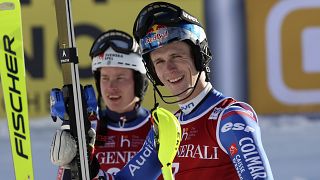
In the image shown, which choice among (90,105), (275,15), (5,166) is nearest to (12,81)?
(90,105)

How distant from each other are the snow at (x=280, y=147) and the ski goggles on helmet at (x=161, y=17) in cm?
352

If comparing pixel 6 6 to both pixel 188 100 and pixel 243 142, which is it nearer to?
pixel 188 100

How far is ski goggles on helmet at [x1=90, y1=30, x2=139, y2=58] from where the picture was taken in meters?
4.64

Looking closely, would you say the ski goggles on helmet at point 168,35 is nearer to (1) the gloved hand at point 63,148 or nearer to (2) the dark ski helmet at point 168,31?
(2) the dark ski helmet at point 168,31

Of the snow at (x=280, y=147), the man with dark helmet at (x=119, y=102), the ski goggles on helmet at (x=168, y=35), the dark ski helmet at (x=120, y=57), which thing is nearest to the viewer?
the ski goggles on helmet at (x=168, y=35)

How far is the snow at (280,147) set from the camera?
6.57 m

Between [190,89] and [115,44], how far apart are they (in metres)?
1.71

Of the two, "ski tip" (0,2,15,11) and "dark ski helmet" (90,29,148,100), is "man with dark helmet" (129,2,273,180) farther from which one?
"dark ski helmet" (90,29,148,100)

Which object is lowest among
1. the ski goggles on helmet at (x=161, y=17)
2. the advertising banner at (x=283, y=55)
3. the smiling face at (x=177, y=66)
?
the advertising banner at (x=283, y=55)

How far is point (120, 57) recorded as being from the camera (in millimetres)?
4559

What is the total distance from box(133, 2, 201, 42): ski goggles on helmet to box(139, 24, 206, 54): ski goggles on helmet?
0.9 inches

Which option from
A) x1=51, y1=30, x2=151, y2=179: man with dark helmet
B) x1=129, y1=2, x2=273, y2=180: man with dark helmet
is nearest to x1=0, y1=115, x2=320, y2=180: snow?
x1=51, y1=30, x2=151, y2=179: man with dark helmet

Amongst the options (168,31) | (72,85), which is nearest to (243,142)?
(168,31)

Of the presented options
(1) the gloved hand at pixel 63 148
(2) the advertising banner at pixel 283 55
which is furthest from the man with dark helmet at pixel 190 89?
(2) the advertising banner at pixel 283 55
